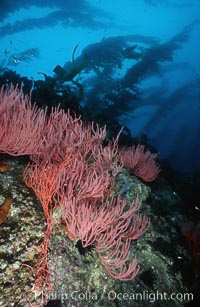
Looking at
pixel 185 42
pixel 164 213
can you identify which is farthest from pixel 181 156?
pixel 164 213

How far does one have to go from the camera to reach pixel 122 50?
20.0 metres

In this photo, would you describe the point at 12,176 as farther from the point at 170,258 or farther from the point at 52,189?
the point at 170,258

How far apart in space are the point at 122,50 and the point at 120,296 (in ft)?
65.9

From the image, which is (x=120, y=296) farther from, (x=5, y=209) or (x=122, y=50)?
(x=122, y=50)

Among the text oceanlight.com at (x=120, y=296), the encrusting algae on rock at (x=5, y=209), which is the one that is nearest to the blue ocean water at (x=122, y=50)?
the encrusting algae on rock at (x=5, y=209)

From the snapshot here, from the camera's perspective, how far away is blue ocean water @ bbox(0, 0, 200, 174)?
54.6 feet

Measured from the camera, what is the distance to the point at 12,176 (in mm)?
3246

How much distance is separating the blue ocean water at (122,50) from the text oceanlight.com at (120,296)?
800 centimetres

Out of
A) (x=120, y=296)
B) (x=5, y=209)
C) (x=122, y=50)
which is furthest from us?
(x=122, y=50)

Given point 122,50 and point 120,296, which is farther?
point 122,50

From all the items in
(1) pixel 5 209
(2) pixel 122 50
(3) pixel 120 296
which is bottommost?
(3) pixel 120 296

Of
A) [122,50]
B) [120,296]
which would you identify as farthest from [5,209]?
[122,50]

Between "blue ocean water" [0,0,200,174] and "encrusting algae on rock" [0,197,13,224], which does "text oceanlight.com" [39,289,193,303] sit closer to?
"encrusting algae on rock" [0,197,13,224]

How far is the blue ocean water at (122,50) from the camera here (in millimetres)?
16656
